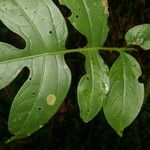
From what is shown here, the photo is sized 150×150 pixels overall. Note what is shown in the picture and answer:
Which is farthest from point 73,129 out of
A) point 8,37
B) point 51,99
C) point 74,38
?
point 51,99

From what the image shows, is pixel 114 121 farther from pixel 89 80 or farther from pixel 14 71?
pixel 14 71

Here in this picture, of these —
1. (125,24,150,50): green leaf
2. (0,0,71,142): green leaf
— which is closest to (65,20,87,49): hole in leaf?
(125,24,150,50): green leaf

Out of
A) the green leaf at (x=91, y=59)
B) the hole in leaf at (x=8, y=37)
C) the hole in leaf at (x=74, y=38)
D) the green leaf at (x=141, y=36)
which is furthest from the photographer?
the hole in leaf at (x=74, y=38)

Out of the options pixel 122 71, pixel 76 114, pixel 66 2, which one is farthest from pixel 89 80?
pixel 76 114

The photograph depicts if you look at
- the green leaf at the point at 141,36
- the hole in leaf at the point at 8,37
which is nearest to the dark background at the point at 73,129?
the hole in leaf at the point at 8,37

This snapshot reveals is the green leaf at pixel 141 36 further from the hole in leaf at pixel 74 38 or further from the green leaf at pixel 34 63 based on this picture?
the hole in leaf at pixel 74 38

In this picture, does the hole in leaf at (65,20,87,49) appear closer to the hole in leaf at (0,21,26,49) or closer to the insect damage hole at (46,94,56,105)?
the hole in leaf at (0,21,26,49)
